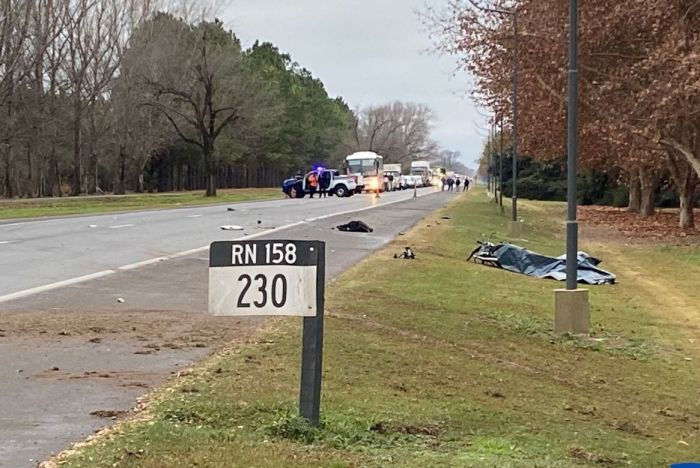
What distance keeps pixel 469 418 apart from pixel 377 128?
15307 cm

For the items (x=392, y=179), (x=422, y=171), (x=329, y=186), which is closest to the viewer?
(x=329, y=186)

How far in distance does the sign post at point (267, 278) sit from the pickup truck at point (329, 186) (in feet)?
183

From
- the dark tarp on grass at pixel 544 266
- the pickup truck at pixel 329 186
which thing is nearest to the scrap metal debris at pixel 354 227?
the dark tarp on grass at pixel 544 266

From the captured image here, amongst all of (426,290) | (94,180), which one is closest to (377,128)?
(94,180)

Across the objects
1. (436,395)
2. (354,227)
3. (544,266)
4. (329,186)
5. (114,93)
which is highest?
(114,93)

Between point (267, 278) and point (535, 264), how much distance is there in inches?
592

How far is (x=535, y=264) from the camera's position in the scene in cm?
1981

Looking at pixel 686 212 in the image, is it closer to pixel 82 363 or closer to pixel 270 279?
pixel 82 363

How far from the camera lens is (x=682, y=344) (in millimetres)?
12297

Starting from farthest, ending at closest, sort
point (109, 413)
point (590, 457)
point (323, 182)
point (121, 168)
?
1. point (121, 168)
2. point (323, 182)
3. point (109, 413)
4. point (590, 457)

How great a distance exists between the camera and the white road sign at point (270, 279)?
17.9 ft

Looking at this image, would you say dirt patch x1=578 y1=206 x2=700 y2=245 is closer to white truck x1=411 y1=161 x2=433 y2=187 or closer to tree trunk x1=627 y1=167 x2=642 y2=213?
tree trunk x1=627 y1=167 x2=642 y2=213

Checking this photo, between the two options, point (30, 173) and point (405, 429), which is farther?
point (30, 173)

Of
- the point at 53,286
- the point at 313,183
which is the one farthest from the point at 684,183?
the point at 53,286
